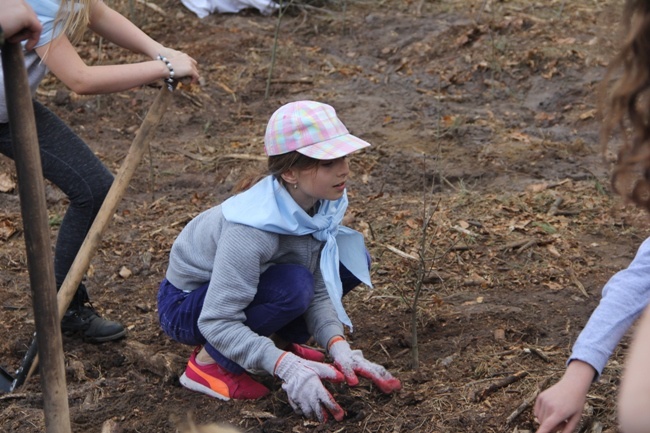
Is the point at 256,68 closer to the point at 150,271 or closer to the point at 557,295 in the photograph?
the point at 150,271

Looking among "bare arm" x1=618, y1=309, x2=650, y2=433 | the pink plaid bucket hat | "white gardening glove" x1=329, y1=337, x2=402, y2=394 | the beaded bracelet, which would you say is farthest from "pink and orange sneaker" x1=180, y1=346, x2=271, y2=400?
"bare arm" x1=618, y1=309, x2=650, y2=433

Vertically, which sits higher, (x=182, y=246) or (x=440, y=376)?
(x=182, y=246)

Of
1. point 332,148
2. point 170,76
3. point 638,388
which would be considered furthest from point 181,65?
point 638,388

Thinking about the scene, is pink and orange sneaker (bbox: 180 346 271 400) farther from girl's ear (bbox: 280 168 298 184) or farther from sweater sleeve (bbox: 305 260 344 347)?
girl's ear (bbox: 280 168 298 184)

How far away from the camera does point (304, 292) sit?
314 centimetres

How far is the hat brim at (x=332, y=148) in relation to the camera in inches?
118

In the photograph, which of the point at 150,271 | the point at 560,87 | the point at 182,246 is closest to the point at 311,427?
the point at 182,246

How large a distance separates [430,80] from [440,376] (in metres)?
4.53

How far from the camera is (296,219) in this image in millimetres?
3078

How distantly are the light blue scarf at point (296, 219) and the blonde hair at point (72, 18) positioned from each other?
31.6 inches

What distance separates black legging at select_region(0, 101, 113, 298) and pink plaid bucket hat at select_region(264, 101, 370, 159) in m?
0.82

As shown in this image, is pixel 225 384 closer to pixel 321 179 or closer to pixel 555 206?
pixel 321 179

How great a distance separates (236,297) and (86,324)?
1.12m

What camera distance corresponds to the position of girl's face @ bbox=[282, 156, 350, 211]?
306cm
